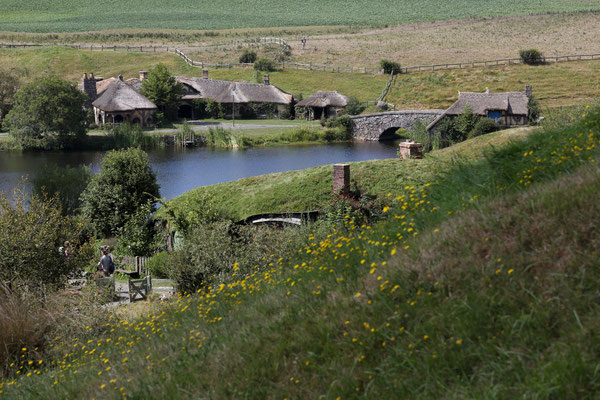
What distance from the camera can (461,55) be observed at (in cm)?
9838

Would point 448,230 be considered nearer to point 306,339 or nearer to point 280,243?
point 306,339

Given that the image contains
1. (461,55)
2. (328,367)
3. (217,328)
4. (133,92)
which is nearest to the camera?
(328,367)

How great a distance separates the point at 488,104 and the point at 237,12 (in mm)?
117367

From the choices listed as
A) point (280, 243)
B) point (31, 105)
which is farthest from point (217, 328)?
point (31, 105)

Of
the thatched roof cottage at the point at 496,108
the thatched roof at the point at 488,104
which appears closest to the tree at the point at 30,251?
the thatched roof at the point at 488,104

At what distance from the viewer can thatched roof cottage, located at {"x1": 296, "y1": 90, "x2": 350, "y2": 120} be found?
250 feet

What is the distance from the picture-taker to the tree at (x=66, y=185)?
35750 mm

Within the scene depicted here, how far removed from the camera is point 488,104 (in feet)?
196

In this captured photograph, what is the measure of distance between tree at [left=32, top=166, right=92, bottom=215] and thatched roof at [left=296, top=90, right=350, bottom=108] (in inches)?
1686

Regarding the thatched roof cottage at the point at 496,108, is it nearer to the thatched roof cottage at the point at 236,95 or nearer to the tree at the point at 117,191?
the thatched roof cottage at the point at 236,95

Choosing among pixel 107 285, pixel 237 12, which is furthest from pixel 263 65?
pixel 107 285

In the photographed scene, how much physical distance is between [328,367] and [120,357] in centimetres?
364

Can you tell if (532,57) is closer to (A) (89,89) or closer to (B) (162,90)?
(B) (162,90)

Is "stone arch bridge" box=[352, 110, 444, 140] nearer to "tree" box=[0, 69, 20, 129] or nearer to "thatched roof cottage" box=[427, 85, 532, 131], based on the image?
"thatched roof cottage" box=[427, 85, 532, 131]
